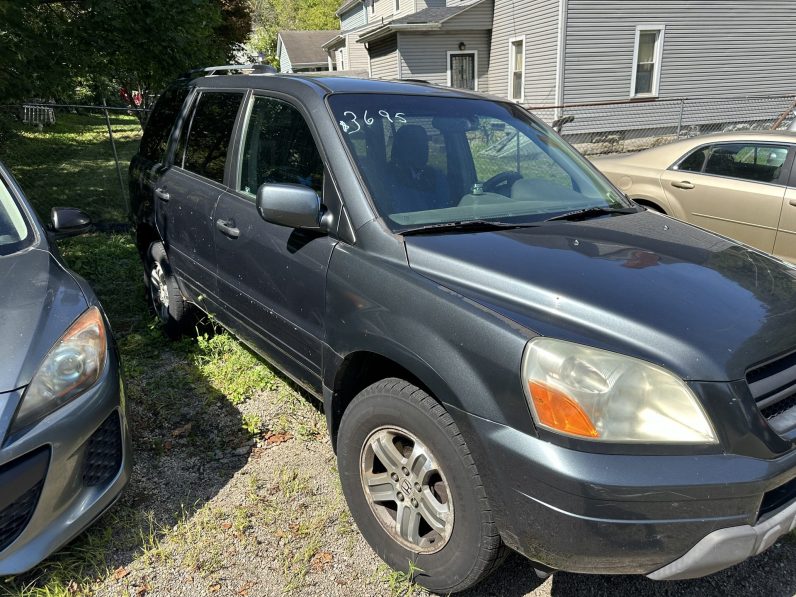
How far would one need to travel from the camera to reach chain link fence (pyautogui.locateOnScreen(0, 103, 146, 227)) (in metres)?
9.38

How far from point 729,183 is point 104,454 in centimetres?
583

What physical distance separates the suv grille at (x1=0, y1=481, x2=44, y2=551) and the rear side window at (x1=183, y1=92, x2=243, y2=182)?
1.94 meters

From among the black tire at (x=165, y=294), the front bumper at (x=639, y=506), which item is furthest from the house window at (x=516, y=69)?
the front bumper at (x=639, y=506)

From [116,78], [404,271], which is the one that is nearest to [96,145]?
[116,78]

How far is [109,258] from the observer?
23.3 ft

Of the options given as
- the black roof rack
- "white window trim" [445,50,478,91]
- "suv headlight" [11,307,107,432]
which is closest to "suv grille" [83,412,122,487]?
"suv headlight" [11,307,107,432]

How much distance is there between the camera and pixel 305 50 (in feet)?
152

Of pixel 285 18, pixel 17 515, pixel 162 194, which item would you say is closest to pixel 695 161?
pixel 162 194

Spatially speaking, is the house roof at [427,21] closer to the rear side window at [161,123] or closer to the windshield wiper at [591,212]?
the rear side window at [161,123]

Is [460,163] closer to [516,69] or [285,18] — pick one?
[516,69]

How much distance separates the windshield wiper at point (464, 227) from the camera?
8.05ft

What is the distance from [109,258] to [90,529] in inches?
199

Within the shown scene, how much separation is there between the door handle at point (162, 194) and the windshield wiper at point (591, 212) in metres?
2.69

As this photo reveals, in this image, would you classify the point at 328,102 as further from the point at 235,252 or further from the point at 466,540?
the point at 466,540
